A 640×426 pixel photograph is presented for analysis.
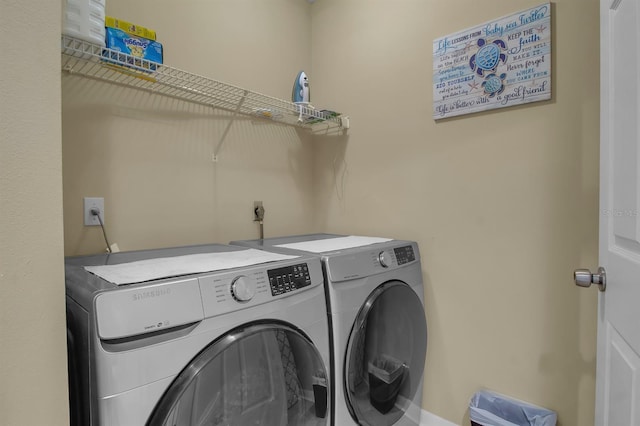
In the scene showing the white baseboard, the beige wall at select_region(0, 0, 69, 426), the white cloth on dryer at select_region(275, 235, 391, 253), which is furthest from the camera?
the white baseboard

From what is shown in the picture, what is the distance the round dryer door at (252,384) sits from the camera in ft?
2.72

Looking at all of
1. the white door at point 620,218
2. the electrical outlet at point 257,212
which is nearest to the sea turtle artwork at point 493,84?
the white door at point 620,218

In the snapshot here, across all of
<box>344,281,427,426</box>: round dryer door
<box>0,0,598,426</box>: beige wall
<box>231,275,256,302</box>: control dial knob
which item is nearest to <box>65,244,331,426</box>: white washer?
<box>231,275,256,302</box>: control dial knob

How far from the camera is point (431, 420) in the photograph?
1.69 meters

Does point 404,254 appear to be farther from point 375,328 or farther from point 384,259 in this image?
point 375,328

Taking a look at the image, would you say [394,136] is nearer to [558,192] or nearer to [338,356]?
[558,192]

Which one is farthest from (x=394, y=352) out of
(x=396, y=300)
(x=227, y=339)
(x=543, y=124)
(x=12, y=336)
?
(x=12, y=336)

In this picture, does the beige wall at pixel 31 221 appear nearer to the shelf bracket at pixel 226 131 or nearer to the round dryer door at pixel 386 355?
the round dryer door at pixel 386 355

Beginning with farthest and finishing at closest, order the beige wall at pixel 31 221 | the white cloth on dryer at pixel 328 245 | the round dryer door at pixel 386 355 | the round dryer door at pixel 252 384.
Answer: the white cloth on dryer at pixel 328 245 < the round dryer door at pixel 386 355 < the round dryer door at pixel 252 384 < the beige wall at pixel 31 221

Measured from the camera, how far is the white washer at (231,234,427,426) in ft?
4.01

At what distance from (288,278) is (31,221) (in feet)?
2.16

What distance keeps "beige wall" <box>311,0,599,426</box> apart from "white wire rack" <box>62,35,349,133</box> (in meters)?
0.30

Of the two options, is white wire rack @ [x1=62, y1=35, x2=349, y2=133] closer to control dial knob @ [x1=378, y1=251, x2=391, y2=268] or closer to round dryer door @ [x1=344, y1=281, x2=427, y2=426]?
control dial knob @ [x1=378, y1=251, x2=391, y2=268]

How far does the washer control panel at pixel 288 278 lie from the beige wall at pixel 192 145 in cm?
76
